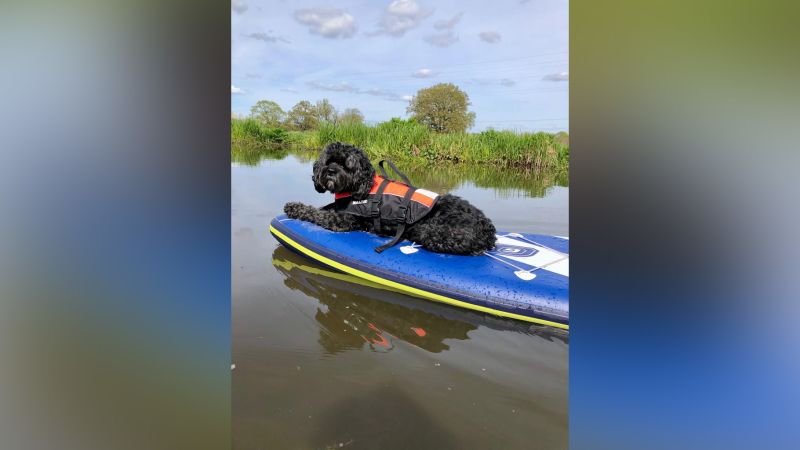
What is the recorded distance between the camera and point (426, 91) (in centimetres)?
1948

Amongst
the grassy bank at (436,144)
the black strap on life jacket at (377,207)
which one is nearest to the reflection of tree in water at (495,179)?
the grassy bank at (436,144)

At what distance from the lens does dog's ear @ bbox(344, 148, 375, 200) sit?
183 inches

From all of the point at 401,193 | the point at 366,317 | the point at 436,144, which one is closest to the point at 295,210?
the point at 401,193

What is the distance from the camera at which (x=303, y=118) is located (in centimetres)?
1931

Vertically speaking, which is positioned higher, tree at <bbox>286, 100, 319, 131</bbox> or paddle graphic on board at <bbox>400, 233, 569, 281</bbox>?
tree at <bbox>286, 100, 319, 131</bbox>

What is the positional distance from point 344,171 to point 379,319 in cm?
194

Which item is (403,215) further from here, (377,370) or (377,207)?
(377,370)
